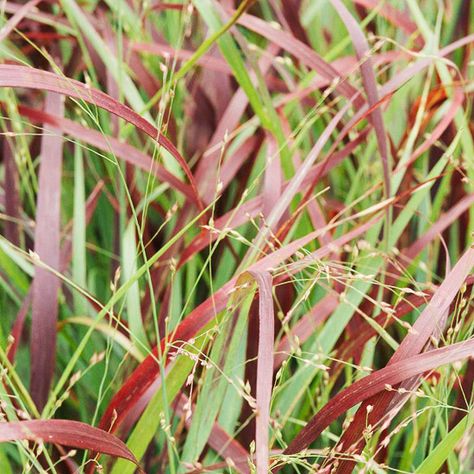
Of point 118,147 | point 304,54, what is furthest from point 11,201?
point 304,54

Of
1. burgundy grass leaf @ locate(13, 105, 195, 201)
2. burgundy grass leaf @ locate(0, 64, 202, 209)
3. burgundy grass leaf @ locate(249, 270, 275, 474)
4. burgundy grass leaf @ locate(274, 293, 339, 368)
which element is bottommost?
burgundy grass leaf @ locate(274, 293, 339, 368)

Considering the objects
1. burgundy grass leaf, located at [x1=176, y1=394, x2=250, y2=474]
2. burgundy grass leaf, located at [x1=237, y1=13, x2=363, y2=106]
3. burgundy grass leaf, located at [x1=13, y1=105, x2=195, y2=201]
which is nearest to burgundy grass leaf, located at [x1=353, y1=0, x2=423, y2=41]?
burgundy grass leaf, located at [x1=237, y1=13, x2=363, y2=106]

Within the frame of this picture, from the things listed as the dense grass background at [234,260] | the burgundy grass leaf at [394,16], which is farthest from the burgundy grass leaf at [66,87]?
the burgundy grass leaf at [394,16]

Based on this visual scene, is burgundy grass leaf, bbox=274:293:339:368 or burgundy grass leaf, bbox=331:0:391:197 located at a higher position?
burgundy grass leaf, bbox=331:0:391:197

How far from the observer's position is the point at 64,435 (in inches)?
21.1

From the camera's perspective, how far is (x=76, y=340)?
896 millimetres

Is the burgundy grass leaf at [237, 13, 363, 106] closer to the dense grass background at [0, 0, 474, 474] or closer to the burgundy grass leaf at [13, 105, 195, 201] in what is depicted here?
the dense grass background at [0, 0, 474, 474]

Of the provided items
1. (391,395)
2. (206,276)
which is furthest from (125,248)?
(391,395)

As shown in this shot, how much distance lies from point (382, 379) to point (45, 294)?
0.37 m

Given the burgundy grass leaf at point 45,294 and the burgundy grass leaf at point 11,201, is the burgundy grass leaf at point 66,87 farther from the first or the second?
the burgundy grass leaf at point 11,201

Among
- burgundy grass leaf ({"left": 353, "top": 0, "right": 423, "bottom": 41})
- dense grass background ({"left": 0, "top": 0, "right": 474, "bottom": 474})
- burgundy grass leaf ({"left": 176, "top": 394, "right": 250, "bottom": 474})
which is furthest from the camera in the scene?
burgundy grass leaf ({"left": 353, "top": 0, "right": 423, "bottom": 41})

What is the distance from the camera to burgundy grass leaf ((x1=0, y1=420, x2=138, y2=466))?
0.50m

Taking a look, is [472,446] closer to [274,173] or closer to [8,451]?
[274,173]

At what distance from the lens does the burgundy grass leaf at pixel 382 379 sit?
576 mm
